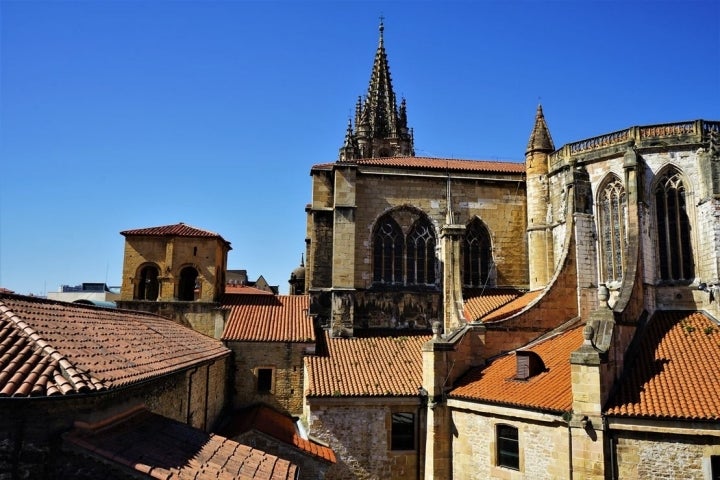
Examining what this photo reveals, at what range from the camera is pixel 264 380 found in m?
21.6

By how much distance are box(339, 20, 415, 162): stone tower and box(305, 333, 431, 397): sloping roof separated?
33.0 m

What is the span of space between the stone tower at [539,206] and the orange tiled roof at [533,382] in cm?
429

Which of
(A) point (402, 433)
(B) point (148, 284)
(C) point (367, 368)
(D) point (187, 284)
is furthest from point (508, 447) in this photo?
(B) point (148, 284)

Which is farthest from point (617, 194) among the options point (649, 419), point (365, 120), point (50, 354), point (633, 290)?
point (365, 120)

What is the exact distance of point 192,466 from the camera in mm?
8945

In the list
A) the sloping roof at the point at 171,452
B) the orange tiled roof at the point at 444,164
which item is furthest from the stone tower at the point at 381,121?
the sloping roof at the point at 171,452

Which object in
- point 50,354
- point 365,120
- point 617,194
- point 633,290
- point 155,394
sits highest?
point 365,120

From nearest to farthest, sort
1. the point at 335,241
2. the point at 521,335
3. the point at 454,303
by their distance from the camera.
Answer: the point at 521,335
the point at 454,303
the point at 335,241

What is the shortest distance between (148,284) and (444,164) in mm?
15413

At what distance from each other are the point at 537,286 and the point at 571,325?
389 centimetres

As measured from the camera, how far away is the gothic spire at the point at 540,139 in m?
24.6

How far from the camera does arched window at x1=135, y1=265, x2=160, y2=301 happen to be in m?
24.8

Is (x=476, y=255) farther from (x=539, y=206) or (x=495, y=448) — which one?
(x=495, y=448)

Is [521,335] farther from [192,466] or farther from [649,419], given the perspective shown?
[192,466]
